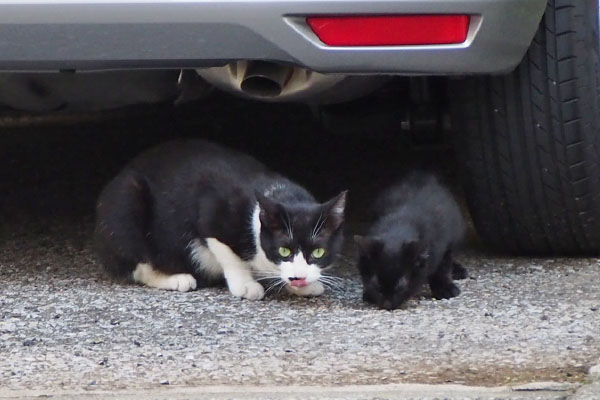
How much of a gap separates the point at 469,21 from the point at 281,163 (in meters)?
2.39

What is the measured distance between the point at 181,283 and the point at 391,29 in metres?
1.10

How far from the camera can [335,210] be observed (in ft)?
11.8

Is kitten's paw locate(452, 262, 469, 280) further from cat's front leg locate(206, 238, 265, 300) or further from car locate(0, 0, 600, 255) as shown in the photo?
cat's front leg locate(206, 238, 265, 300)

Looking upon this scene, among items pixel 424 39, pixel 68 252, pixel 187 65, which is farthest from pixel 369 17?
pixel 68 252

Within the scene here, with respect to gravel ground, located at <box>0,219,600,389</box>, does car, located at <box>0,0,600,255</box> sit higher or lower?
higher

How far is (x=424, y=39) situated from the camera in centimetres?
318

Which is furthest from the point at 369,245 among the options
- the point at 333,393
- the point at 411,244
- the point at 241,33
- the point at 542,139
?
the point at 333,393

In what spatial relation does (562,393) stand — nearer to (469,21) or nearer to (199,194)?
(469,21)

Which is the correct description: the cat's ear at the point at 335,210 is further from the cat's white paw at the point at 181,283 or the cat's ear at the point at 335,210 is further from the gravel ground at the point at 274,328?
the cat's white paw at the point at 181,283

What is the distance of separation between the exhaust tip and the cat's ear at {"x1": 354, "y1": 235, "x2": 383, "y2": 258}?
19.9 inches

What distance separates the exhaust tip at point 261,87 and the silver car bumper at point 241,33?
30 centimetres

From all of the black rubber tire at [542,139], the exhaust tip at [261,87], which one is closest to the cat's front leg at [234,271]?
the exhaust tip at [261,87]

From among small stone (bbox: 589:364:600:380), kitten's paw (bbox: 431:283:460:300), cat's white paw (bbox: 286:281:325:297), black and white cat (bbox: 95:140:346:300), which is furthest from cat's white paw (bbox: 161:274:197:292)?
small stone (bbox: 589:364:600:380)

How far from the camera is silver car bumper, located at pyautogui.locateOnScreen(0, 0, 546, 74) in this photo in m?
3.15
